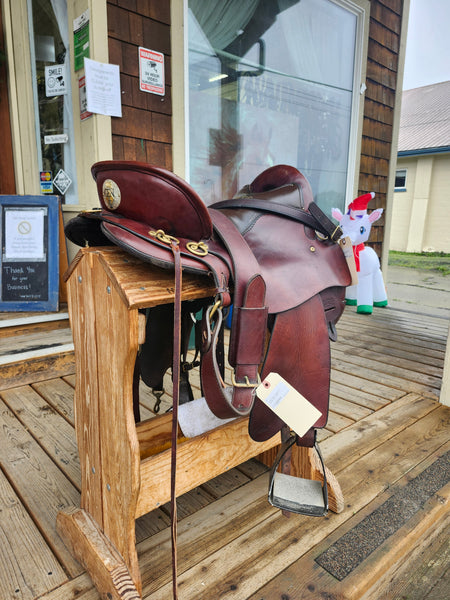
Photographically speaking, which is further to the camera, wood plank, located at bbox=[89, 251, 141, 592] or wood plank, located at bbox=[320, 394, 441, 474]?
wood plank, located at bbox=[320, 394, 441, 474]

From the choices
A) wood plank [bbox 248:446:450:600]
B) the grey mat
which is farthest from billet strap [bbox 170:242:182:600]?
the grey mat

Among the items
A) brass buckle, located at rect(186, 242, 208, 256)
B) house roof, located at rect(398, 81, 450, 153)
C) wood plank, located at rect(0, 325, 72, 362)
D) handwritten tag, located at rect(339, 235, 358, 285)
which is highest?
house roof, located at rect(398, 81, 450, 153)

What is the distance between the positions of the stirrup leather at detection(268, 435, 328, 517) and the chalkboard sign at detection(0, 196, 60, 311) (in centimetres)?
195

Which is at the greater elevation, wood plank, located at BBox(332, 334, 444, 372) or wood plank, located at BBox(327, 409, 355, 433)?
wood plank, located at BBox(327, 409, 355, 433)

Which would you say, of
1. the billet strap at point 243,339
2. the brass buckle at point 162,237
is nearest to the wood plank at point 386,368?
the billet strap at point 243,339

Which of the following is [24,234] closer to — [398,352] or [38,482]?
[38,482]

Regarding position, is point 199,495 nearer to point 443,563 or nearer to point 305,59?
point 443,563

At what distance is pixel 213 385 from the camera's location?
85cm

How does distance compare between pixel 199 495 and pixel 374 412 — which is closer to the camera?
pixel 199 495

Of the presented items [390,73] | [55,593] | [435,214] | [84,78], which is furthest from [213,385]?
→ [435,214]

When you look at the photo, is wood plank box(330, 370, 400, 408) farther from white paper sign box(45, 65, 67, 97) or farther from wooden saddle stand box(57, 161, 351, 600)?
white paper sign box(45, 65, 67, 97)

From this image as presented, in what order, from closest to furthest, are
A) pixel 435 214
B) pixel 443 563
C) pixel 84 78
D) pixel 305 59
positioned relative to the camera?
1. pixel 443 563
2. pixel 84 78
3. pixel 305 59
4. pixel 435 214

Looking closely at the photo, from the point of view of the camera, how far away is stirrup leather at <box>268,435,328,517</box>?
991mm

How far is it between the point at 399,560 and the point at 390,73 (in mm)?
4571
